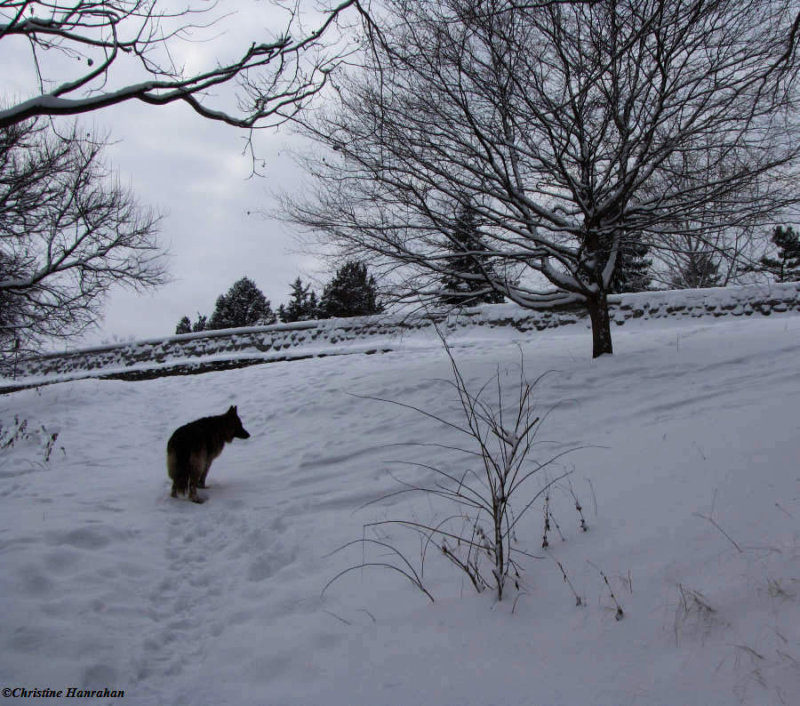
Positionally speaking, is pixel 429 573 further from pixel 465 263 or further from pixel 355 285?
pixel 355 285

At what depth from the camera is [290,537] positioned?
3682 mm

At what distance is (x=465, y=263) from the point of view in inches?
302

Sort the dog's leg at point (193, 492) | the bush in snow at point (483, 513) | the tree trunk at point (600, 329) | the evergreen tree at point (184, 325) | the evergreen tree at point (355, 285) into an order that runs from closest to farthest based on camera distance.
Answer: the bush in snow at point (483, 513) < the dog's leg at point (193, 492) < the tree trunk at point (600, 329) < the evergreen tree at point (355, 285) < the evergreen tree at point (184, 325)

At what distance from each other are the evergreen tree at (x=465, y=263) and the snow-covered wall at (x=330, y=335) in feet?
2.56

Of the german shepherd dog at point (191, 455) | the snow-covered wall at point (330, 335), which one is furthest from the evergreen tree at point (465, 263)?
the german shepherd dog at point (191, 455)

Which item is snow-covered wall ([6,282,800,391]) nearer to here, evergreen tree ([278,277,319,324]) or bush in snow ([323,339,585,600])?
bush in snow ([323,339,585,600])

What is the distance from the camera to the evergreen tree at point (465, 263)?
6.72 m

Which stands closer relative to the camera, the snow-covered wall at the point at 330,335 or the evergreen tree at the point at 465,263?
the evergreen tree at the point at 465,263

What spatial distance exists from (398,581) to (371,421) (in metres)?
3.92

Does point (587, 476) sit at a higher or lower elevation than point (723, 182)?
lower

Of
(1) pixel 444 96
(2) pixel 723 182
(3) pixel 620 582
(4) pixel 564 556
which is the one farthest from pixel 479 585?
(1) pixel 444 96

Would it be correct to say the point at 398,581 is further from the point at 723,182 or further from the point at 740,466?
the point at 723,182

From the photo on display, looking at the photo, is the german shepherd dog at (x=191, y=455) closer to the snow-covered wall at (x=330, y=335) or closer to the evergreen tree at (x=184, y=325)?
the snow-covered wall at (x=330, y=335)

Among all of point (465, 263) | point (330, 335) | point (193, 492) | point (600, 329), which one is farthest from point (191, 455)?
point (330, 335)
